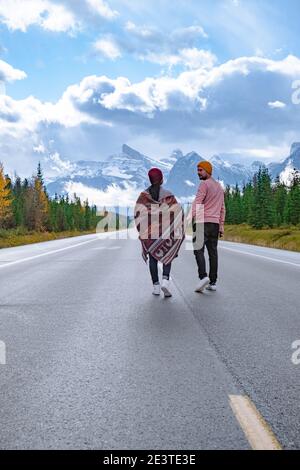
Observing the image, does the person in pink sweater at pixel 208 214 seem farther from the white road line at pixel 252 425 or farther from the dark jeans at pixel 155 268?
the white road line at pixel 252 425

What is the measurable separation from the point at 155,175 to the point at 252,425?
5763 mm

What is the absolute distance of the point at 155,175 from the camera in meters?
8.43

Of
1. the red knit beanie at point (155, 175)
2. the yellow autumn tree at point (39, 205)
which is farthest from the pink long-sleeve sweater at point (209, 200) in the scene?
the yellow autumn tree at point (39, 205)

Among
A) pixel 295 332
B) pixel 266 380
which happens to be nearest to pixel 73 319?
pixel 295 332

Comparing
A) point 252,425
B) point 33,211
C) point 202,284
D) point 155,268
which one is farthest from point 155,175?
point 33,211

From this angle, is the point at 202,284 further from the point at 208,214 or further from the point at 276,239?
the point at 276,239

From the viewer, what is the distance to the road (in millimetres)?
2957

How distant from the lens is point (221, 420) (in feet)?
10.3

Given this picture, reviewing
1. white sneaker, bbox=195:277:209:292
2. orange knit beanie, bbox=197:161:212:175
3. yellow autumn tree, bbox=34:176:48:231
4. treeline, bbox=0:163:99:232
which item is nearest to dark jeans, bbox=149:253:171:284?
white sneaker, bbox=195:277:209:292

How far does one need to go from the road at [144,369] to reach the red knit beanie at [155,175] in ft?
6.21

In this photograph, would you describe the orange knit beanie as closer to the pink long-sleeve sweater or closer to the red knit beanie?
the pink long-sleeve sweater

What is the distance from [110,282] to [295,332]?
536 cm

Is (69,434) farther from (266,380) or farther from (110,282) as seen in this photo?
(110,282)

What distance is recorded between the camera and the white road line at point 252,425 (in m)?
2.78
